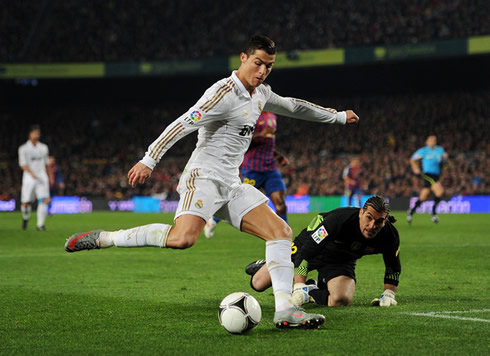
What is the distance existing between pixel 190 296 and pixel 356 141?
3041 centimetres

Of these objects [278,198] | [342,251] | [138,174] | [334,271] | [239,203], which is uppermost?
[278,198]

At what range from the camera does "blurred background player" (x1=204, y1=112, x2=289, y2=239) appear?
11.6 meters

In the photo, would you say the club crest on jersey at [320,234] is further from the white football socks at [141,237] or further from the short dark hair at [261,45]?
the short dark hair at [261,45]

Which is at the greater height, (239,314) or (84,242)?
(84,242)

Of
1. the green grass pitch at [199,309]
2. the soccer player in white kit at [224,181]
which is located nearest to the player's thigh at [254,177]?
the green grass pitch at [199,309]

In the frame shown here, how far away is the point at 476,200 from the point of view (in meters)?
28.8

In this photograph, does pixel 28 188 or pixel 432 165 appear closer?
pixel 28 188

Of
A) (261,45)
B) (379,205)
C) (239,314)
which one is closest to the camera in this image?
(239,314)

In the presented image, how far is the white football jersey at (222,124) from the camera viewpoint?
204 inches

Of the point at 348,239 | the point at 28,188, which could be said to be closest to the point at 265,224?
the point at 348,239

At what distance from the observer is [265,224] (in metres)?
5.37

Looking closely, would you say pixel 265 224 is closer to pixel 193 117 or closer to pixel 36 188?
pixel 193 117

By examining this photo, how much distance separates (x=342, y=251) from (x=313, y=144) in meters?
31.7

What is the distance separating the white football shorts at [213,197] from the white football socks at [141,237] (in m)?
0.17
